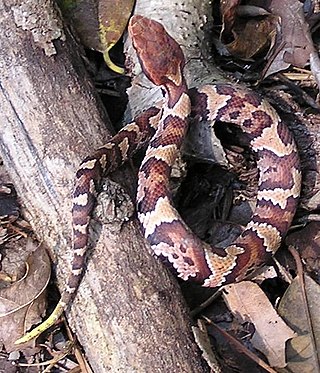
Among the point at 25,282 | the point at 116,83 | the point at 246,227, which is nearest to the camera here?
the point at 25,282

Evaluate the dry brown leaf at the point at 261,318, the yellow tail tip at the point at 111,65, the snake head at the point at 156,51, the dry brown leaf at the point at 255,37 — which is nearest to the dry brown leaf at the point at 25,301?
→ the dry brown leaf at the point at 261,318

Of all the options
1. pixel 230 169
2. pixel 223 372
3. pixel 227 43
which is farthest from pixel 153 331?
pixel 227 43

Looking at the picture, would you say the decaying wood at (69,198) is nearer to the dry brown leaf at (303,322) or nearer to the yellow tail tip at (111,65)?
the yellow tail tip at (111,65)

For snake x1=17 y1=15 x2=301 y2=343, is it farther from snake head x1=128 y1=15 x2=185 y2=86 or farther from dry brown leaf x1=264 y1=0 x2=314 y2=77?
dry brown leaf x1=264 y1=0 x2=314 y2=77

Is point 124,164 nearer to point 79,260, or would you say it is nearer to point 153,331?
point 79,260

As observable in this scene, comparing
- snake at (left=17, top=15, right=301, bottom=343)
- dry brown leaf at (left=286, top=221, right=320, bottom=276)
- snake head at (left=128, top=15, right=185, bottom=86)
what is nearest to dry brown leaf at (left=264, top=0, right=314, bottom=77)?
snake at (left=17, top=15, right=301, bottom=343)

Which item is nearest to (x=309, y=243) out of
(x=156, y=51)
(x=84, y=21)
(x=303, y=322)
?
(x=303, y=322)
